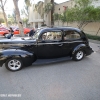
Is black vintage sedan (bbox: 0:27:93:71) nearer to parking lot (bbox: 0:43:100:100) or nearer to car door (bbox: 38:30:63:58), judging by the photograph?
car door (bbox: 38:30:63:58)

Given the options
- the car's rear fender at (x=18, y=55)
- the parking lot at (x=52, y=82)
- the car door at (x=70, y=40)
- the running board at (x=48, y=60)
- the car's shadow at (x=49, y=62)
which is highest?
the car door at (x=70, y=40)

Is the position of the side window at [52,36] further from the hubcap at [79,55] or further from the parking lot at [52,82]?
the hubcap at [79,55]

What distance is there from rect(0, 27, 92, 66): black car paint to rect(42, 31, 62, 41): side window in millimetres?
130

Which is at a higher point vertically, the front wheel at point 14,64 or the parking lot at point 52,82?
the front wheel at point 14,64

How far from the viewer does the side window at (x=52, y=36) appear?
4.37 meters

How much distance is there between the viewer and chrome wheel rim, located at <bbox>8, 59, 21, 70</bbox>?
393 centimetres

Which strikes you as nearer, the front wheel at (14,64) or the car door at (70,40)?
the front wheel at (14,64)

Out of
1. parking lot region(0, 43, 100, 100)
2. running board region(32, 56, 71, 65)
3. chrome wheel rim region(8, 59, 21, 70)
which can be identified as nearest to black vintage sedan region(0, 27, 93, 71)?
chrome wheel rim region(8, 59, 21, 70)

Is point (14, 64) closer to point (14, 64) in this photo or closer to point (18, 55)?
point (14, 64)

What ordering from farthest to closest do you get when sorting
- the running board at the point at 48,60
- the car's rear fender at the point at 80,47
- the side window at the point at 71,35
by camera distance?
the car's rear fender at the point at 80,47 < the side window at the point at 71,35 < the running board at the point at 48,60

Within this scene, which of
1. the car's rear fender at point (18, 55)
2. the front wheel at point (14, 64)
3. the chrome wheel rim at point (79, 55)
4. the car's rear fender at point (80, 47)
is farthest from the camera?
the chrome wheel rim at point (79, 55)

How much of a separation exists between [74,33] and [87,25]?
11.5 metres

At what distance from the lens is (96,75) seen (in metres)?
3.77

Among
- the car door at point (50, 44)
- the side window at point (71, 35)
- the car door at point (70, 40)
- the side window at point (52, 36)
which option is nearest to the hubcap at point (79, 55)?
the car door at point (70, 40)
